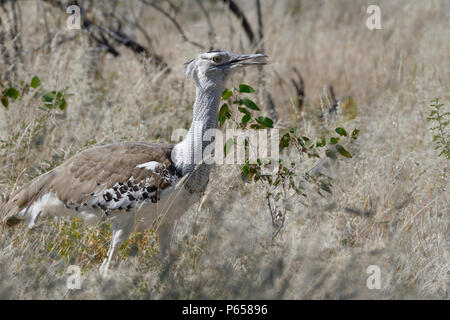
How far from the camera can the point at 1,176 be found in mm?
3938

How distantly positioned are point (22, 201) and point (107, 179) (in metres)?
0.53

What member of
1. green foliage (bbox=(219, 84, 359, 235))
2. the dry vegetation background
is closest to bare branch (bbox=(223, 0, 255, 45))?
the dry vegetation background

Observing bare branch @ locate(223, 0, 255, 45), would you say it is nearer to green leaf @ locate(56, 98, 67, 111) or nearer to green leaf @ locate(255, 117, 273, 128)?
green leaf @ locate(56, 98, 67, 111)

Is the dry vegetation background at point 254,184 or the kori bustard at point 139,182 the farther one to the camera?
the kori bustard at point 139,182

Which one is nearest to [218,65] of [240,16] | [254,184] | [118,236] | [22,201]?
[254,184]

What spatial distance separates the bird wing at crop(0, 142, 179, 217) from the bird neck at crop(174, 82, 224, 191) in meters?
0.07

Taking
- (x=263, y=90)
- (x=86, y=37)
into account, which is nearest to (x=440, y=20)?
(x=263, y=90)

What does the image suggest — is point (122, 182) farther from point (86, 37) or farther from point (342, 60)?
point (342, 60)

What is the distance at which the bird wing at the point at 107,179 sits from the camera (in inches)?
120

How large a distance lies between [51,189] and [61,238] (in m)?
0.27

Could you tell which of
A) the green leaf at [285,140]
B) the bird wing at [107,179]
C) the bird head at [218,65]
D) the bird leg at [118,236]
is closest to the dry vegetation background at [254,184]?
the bird leg at [118,236]

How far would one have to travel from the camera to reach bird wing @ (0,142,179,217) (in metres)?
3.05


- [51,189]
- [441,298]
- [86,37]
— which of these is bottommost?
[441,298]

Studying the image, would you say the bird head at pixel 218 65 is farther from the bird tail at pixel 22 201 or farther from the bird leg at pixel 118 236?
the bird tail at pixel 22 201
